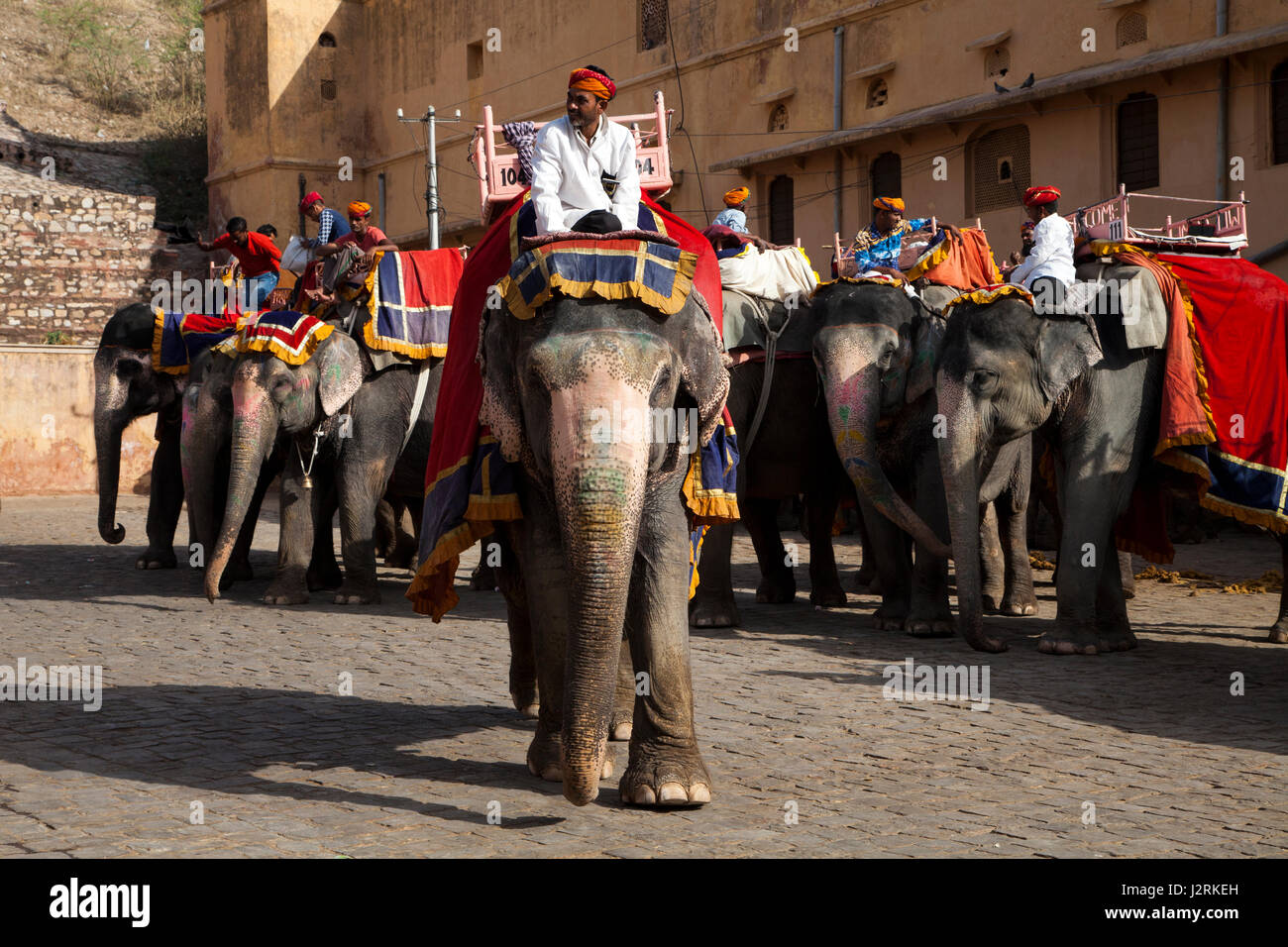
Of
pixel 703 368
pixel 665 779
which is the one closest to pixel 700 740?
pixel 665 779

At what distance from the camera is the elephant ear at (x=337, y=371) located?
1166 cm

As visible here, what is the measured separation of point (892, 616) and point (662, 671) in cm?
495

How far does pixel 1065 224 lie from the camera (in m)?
9.66

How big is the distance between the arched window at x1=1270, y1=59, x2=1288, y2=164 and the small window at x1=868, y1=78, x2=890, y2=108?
7.83 metres

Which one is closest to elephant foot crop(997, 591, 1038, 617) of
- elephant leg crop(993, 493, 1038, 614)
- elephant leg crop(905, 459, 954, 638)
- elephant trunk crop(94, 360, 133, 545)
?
elephant leg crop(993, 493, 1038, 614)

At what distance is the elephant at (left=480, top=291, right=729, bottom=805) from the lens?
494cm

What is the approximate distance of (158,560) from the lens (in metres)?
14.3

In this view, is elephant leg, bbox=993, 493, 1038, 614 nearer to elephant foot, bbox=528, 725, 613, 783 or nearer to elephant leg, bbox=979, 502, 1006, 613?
elephant leg, bbox=979, 502, 1006, 613

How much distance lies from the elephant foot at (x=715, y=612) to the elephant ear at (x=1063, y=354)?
2.54 metres

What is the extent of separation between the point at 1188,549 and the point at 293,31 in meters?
33.0

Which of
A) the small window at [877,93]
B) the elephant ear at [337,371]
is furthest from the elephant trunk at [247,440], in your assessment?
the small window at [877,93]

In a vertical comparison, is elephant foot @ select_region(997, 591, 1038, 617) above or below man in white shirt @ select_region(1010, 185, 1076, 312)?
below

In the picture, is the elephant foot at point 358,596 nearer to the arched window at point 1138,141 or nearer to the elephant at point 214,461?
the elephant at point 214,461

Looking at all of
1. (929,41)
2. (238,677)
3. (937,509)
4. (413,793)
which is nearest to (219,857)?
(413,793)
